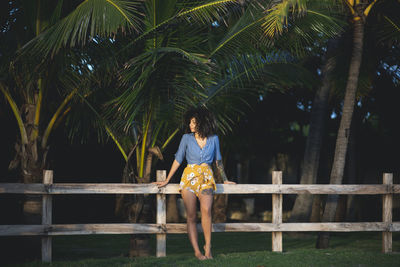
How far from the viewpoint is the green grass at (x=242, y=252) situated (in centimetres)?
770

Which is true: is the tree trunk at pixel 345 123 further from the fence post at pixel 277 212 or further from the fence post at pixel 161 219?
the fence post at pixel 161 219

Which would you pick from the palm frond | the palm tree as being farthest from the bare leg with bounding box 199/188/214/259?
the palm tree

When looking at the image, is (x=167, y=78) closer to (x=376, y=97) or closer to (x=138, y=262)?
(x=138, y=262)

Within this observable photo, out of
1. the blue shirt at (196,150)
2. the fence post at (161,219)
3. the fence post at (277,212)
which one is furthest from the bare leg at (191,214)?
the fence post at (277,212)

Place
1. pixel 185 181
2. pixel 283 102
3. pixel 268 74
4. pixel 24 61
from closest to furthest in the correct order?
1. pixel 185 181
2. pixel 24 61
3. pixel 268 74
4. pixel 283 102

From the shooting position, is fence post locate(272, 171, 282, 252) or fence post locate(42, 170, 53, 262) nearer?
fence post locate(42, 170, 53, 262)

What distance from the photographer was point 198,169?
7.67 meters

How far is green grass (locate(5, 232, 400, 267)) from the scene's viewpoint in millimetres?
7703

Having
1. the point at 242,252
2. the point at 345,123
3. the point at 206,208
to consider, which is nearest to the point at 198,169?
the point at 206,208

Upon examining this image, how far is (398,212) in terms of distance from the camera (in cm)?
2016

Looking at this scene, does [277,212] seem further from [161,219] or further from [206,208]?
[161,219]

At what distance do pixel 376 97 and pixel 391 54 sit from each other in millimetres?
2599

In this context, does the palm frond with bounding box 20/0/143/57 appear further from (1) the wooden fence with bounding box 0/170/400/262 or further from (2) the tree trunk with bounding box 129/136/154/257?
(2) the tree trunk with bounding box 129/136/154/257

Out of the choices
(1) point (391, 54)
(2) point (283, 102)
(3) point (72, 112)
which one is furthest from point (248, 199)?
(3) point (72, 112)
